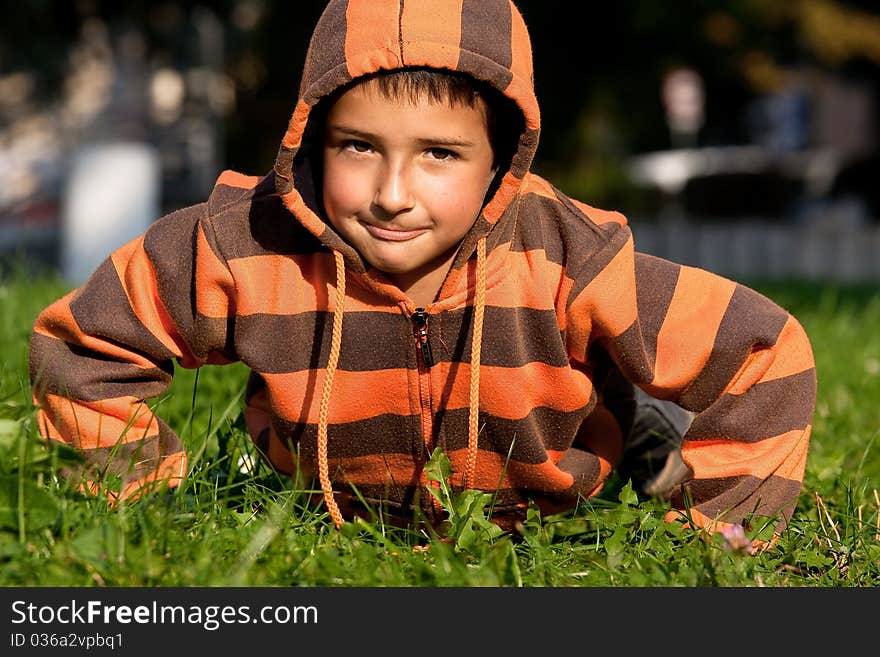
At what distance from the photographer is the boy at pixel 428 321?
8.63 ft

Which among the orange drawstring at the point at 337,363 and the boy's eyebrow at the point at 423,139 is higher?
the boy's eyebrow at the point at 423,139

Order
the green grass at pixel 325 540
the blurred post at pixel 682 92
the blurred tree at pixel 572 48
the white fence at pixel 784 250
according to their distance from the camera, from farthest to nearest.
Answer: the blurred post at pixel 682 92 < the white fence at pixel 784 250 < the blurred tree at pixel 572 48 < the green grass at pixel 325 540

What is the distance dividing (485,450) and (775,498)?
2.34ft

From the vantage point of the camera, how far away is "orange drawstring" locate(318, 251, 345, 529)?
2.71 metres

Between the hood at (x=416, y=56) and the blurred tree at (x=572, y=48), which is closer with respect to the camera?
the hood at (x=416, y=56)

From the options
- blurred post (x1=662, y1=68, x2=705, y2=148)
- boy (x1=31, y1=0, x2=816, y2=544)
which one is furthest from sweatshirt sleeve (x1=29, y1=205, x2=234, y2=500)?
blurred post (x1=662, y1=68, x2=705, y2=148)

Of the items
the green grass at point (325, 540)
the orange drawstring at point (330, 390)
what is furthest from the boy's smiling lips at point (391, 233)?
the green grass at point (325, 540)

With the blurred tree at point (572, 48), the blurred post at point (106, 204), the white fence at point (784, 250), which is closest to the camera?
the blurred post at point (106, 204)

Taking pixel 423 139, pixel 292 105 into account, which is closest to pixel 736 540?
pixel 423 139

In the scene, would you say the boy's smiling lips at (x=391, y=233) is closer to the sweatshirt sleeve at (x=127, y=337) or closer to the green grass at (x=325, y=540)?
the sweatshirt sleeve at (x=127, y=337)

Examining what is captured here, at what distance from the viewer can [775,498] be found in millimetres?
2826

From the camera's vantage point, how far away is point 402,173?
2537 millimetres
